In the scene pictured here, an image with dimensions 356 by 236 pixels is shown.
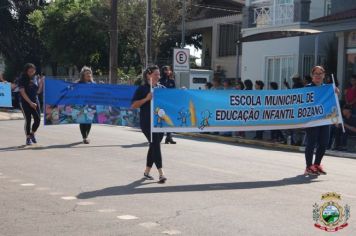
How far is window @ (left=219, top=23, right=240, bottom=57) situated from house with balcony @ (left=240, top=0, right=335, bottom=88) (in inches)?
287

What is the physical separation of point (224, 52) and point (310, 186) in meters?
29.7

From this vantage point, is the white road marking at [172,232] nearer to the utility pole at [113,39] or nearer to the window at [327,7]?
the utility pole at [113,39]

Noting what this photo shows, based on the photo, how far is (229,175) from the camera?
10.6 m

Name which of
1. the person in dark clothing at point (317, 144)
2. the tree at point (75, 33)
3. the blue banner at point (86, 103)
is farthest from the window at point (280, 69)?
the tree at point (75, 33)

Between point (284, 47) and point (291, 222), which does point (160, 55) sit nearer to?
point (284, 47)

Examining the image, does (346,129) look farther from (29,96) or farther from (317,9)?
(317,9)

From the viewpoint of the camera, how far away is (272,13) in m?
28.1

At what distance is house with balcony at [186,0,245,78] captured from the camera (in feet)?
124

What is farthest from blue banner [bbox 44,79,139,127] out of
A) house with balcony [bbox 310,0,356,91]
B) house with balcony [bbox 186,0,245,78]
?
house with balcony [bbox 186,0,245,78]

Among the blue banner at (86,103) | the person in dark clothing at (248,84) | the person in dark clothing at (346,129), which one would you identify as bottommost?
the person in dark clothing at (346,129)

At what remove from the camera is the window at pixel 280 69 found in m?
26.4

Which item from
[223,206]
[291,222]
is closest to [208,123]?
[223,206]

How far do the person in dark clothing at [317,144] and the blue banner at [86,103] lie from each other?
16.5 ft

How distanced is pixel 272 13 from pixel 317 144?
18.0 metres
